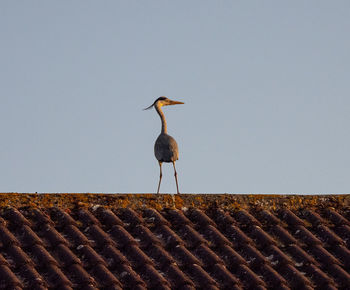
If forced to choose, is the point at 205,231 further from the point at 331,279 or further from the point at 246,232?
the point at 331,279

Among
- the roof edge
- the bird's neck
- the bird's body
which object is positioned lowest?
the roof edge

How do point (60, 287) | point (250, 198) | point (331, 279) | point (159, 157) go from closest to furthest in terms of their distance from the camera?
point (60, 287) < point (331, 279) < point (250, 198) < point (159, 157)

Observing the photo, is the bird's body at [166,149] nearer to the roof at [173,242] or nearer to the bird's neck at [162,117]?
the bird's neck at [162,117]

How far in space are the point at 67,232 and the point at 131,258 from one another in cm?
75

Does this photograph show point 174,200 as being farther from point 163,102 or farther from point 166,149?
point 163,102

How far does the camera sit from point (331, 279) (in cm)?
699

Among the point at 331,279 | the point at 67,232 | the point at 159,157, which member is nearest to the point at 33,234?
the point at 67,232

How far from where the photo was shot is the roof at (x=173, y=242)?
6.67 meters

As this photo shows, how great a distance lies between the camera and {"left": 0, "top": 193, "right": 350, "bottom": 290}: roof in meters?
6.67

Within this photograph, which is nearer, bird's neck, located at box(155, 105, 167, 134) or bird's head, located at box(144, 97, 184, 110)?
bird's neck, located at box(155, 105, 167, 134)

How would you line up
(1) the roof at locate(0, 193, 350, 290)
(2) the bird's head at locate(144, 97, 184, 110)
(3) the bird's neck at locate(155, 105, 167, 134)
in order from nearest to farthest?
(1) the roof at locate(0, 193, 350, 290) → (3) the bird's neck at locate(155, 105, 167, 134) → (2) the bird's head at locate(144, 97, 184, 110)

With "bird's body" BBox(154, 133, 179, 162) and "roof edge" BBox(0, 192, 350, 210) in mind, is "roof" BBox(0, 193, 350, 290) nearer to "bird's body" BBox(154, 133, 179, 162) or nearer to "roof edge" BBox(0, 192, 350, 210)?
"roof edge" BBox(0, 192, 350, 210)


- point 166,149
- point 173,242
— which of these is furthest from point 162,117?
point 173,242

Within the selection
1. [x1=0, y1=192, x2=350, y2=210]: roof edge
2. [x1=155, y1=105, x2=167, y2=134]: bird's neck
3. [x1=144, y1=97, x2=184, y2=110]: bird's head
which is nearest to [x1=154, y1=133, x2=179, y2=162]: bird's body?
[x1=155, y1=105, x2=167, y2=134]: bird's neck
